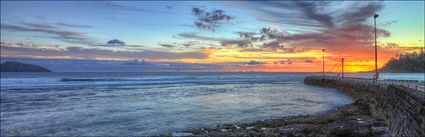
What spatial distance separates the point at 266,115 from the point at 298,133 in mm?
10490

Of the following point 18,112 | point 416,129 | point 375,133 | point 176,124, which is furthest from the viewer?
point 18,112

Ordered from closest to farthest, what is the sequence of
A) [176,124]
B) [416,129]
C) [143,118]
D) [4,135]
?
[416,129] → [4,135] → [176,124] → [143,118]

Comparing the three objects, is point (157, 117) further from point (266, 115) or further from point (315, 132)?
point (315, 132)

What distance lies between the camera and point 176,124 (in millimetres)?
22625

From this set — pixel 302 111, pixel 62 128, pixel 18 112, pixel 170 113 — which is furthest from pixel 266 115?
pixel 18 112

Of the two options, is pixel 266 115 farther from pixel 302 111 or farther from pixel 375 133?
pixel 375 133

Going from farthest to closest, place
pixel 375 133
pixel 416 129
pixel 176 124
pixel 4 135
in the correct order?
pixel 176 124, pixel 4 135, pixel 375 133, pixel 416 129

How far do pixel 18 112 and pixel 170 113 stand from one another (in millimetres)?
10755

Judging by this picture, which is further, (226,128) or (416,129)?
(226,128)

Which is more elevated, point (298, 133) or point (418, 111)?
point (418, 111)

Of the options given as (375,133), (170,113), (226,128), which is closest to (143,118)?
(170,113)

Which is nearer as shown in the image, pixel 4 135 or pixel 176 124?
pixel 4 135

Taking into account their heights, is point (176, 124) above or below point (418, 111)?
below

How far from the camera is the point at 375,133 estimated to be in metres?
15.2
